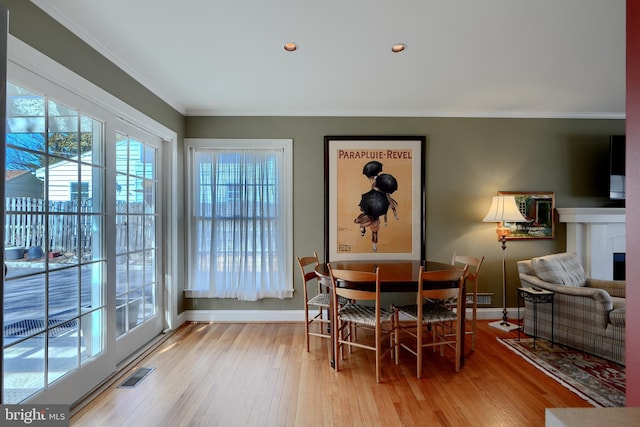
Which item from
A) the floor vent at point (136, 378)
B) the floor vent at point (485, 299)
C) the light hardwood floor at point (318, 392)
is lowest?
the floor vent at point (136, 378)

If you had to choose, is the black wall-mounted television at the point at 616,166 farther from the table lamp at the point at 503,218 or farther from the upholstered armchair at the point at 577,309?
the table lamp at the point at 503,218

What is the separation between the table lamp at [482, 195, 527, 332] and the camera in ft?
10.8

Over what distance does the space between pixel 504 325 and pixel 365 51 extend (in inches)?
131

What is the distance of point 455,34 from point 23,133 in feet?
9.16

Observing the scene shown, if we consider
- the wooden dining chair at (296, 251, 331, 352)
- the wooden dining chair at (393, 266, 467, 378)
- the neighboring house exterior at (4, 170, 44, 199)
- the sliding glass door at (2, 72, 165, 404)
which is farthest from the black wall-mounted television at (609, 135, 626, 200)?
the neighboring house exterior at (4, 170, 44, 199)

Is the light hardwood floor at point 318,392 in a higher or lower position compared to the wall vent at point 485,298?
lower

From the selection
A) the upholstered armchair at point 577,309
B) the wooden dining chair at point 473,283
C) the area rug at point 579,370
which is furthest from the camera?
the wooden dining chair at point 473,283

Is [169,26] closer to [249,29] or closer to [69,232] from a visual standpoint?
[249,29]

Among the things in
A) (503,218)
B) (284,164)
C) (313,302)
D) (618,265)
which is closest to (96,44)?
(284,164)

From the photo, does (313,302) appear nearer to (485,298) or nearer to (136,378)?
(136,378)

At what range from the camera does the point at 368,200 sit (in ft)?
11.8

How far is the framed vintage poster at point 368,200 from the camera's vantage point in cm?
359

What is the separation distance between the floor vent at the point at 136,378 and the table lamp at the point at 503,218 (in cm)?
360

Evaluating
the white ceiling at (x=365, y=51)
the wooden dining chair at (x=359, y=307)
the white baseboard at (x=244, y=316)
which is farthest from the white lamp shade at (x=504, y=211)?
the wooden dining chair at (x=359, y=307)
